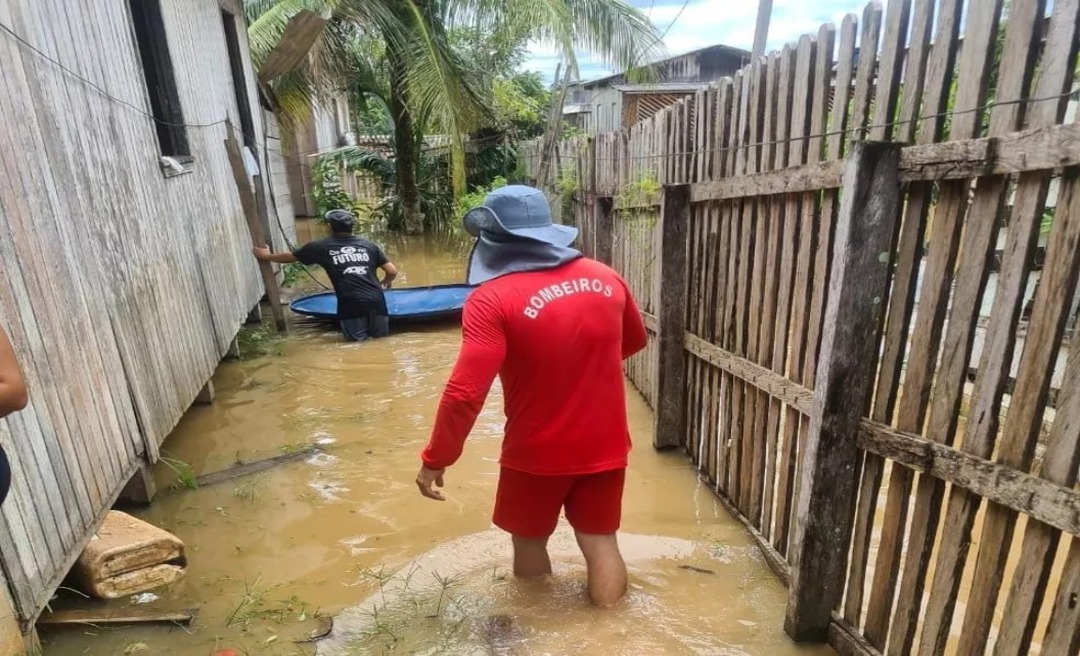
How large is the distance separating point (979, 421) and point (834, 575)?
94 centimetres

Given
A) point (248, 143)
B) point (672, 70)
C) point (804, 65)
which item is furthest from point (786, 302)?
point (672, 70)

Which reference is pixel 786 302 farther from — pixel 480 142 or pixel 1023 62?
pixel 480 142

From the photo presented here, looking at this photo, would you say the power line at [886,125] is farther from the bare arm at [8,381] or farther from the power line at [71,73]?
the power line at [71,73]

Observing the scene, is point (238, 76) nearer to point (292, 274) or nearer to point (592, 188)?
point (292, 274)

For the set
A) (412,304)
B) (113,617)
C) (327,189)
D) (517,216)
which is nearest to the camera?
(517,216)

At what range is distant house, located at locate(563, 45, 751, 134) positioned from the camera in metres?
19.8

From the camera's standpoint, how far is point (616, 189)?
5.71 metres

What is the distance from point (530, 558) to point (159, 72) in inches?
202

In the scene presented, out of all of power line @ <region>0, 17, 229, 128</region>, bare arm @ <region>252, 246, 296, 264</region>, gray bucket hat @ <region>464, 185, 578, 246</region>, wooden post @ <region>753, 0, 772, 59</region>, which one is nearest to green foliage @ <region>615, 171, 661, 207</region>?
gray bucket hat @ <region>464, 185, 578, 246</region>

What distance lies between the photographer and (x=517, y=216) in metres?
2.50

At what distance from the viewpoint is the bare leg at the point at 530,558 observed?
2902mm

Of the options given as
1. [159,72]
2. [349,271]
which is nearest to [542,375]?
[159,72]

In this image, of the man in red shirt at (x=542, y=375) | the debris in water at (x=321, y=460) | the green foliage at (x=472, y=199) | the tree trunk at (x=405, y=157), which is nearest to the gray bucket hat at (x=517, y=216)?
the man in red shirt at (x=542, y=375)

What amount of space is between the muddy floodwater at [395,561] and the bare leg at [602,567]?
8 cm
